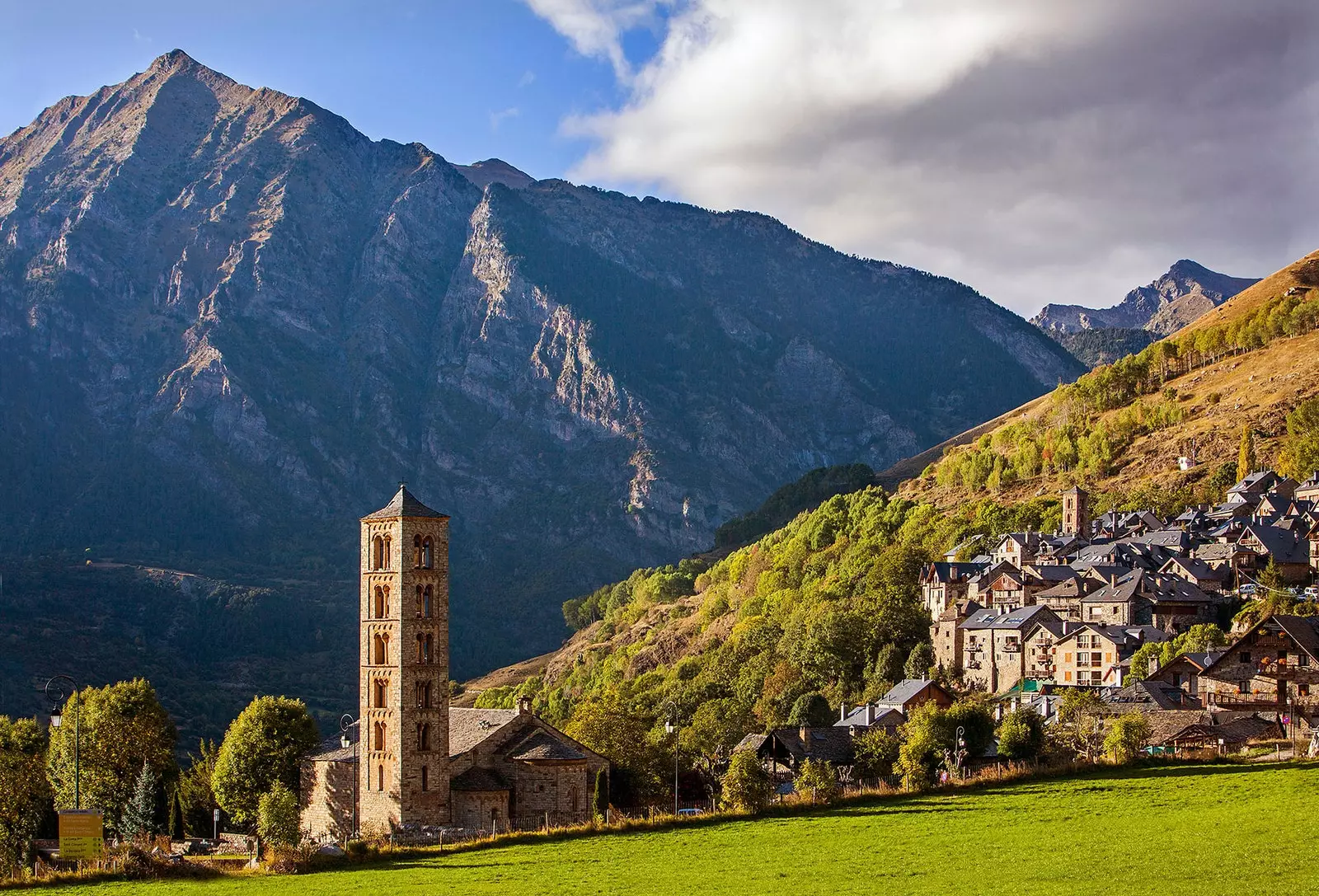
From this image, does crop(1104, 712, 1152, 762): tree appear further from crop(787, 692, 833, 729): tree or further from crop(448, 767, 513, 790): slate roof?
crop(787, 692, 833, 729): tree

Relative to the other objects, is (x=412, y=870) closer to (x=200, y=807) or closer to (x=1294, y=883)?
(x=1294, y=883)

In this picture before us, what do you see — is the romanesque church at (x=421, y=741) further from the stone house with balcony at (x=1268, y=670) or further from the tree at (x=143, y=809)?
the stone house with balcony at (x=1268, y=670)

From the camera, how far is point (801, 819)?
7275 centimetres

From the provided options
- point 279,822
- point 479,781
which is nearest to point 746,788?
point 479,781

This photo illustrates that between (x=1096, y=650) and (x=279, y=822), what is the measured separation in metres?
79.0

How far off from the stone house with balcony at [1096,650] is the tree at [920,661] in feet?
40.6

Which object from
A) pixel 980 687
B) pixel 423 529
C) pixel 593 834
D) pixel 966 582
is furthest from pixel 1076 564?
pixel 593 834

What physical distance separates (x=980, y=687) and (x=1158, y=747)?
51.9 m

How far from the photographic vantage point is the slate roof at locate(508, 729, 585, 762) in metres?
89.9

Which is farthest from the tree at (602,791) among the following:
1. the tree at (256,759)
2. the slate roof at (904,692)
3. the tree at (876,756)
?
the slate roof at (904,692)

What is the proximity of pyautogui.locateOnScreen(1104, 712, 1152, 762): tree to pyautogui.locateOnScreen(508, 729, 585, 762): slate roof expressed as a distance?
27989 millimetres

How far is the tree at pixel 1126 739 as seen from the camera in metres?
80.5

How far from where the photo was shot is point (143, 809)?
99.4m

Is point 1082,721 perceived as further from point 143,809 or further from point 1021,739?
point 143,809
